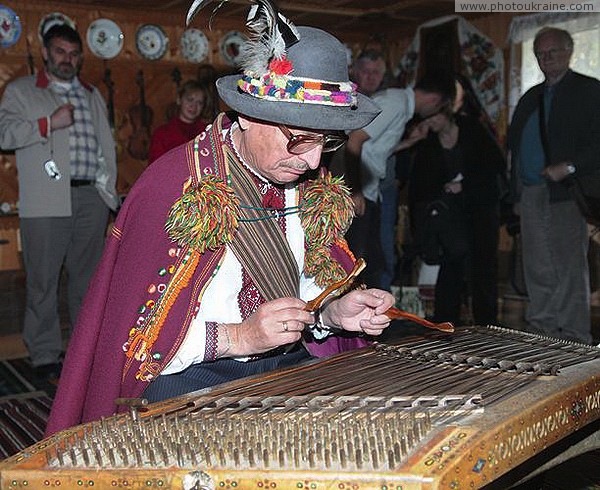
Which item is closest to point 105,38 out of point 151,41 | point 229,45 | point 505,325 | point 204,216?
point 151,41

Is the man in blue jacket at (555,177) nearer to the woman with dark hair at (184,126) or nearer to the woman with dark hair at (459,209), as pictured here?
the woman with dark hair at (459,209)

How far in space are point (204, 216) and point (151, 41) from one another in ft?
20.7

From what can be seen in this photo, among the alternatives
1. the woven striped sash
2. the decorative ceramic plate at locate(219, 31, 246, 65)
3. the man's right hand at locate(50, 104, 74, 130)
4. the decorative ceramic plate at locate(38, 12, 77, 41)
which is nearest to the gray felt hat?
the woven striped sash

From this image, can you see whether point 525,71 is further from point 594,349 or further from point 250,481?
point 250,481

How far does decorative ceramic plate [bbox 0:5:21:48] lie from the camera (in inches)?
267

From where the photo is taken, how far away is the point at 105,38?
729cm

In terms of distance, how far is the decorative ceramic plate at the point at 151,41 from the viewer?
750 cm

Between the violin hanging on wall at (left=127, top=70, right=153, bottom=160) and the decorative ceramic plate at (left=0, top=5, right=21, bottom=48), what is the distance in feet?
3.91

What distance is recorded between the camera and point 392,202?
5.55 m

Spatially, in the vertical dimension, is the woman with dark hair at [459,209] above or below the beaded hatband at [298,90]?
below

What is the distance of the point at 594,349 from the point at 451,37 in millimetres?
6521

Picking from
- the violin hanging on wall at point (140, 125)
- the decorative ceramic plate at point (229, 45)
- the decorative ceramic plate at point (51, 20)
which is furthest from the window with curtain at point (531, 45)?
the decorative ceramic plate at point (51, 20)

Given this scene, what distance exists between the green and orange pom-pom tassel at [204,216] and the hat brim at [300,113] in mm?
203

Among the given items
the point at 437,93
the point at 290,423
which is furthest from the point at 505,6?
the point at 290,423
